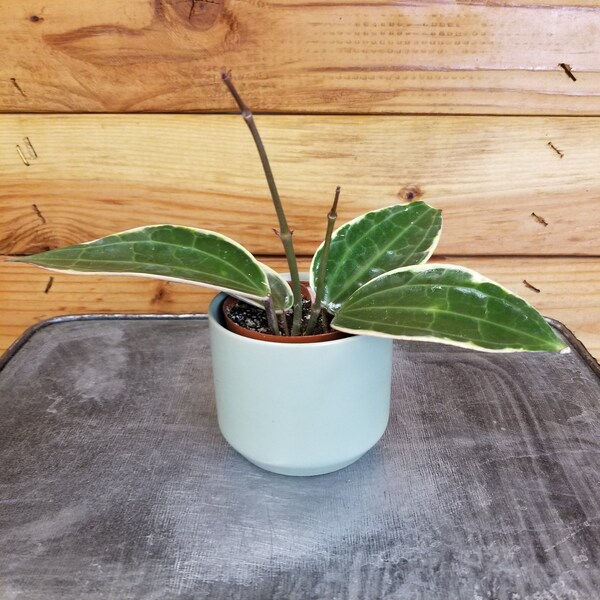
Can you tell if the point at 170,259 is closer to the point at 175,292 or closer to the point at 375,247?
the point at 375,247

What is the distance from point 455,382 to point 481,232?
0.83 ft

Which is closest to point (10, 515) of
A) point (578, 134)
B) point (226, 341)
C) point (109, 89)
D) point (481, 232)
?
point (226, 341)

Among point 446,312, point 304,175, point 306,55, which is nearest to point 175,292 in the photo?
point 304,175

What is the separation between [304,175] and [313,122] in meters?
0.07

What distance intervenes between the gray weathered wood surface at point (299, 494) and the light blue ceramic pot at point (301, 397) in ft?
0.12

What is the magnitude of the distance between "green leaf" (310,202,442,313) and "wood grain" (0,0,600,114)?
0.89ft

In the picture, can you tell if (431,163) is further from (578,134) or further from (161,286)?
(161,286)

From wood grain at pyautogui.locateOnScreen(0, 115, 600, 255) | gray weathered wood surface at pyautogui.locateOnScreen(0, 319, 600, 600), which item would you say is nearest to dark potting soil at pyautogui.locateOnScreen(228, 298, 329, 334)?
gray weathered wood surface at pyautogui.locateOnScreen(0, 319, 600, 600)

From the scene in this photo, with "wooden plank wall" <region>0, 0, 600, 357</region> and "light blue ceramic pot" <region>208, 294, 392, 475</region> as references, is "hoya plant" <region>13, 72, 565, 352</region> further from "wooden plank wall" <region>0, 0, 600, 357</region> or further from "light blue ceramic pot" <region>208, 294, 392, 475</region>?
"wooden plank wall" <region>0, 0, 600, 357</region>

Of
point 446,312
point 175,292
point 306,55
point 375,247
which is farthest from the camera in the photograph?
point 175,292

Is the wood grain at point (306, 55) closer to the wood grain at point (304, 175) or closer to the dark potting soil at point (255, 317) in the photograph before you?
the wood grain at point (304, 175)

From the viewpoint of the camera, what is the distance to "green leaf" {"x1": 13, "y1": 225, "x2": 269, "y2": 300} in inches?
16.9

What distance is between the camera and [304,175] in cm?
78

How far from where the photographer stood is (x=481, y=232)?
808 mm
